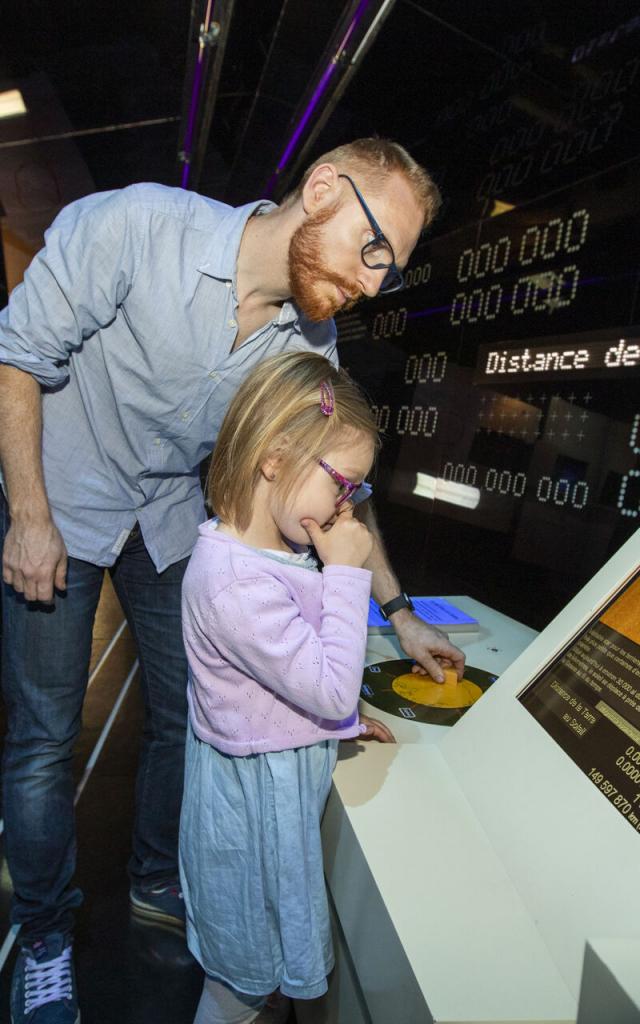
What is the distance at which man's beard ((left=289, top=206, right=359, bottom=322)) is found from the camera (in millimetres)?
1114

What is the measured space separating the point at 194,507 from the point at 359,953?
87 cm

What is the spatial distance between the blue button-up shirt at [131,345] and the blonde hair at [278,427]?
0.78 ft

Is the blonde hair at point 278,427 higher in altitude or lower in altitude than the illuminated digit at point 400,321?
lower

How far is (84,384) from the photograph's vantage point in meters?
1.20

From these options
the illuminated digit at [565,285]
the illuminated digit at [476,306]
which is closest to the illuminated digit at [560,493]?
the illuminated digit at [565,285]

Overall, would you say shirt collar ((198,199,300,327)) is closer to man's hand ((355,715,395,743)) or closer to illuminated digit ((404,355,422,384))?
man's hand ((355,715,395,743))

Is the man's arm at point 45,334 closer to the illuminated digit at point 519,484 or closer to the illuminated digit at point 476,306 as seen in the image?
the illuminated digit at point 519,484

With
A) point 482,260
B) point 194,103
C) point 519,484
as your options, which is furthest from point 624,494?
point 194,103

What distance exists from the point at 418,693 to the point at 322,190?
0.87 m

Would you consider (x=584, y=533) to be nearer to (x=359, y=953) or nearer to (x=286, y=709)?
(x=286, y=709)

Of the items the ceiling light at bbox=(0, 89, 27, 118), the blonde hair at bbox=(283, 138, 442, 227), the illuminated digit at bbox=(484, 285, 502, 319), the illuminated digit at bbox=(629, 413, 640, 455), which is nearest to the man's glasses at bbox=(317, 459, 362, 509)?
the blonde hair at bbox=(283, 138, 442, 227)

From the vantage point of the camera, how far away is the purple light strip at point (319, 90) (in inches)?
75.0

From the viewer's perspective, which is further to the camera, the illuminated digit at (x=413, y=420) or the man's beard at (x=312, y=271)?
the illuminated digit at (x=413, y=420)

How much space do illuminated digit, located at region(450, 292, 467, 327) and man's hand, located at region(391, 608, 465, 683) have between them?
1.35m
